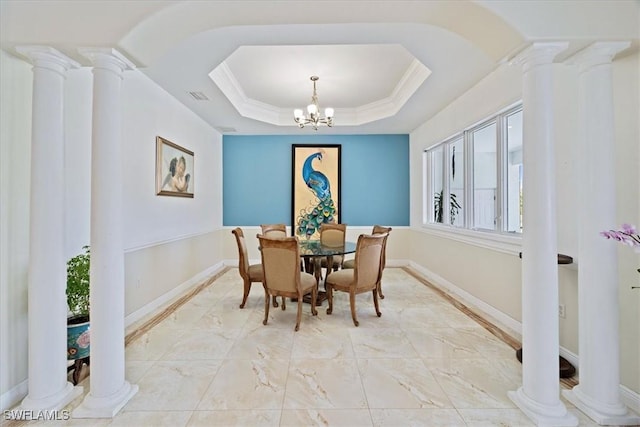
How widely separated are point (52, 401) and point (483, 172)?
182 inches

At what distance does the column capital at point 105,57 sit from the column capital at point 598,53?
2867 mm

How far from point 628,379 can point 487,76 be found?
2959 millimetres

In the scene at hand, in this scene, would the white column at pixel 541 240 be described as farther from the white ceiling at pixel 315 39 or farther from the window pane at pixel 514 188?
the window pane at pixel 514 188

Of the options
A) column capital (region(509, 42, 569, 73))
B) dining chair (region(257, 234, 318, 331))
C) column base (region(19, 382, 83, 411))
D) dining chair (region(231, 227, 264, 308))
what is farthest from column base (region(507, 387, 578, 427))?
column base (region(19, 382, 83, 411))

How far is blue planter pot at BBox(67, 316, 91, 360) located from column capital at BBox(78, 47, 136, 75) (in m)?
1.76

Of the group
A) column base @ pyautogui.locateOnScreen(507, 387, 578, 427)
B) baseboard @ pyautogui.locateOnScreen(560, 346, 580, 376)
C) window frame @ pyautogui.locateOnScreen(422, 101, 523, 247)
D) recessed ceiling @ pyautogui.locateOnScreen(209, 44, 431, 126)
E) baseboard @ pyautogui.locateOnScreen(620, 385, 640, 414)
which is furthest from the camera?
recessed ceiling @ pyautogui.locateOnScreen(209, 44, 431, 126)

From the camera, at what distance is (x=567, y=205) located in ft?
7.85

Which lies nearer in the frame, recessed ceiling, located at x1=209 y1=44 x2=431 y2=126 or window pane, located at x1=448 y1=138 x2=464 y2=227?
recessed ceiling, located at x1=209 y1=44 x2=431 y2=126

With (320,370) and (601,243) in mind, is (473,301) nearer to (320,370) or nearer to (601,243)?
(601,243)

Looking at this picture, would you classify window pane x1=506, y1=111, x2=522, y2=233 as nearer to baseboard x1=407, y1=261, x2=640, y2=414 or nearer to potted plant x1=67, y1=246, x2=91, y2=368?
baseboard x1=407, y1=261, x2=640, y2=414

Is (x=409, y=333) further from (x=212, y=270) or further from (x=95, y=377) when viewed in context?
(x=212, y=270)

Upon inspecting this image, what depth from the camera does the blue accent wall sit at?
6223 millimetres

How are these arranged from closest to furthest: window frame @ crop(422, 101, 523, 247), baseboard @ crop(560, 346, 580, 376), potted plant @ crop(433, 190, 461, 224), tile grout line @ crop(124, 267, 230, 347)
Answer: baseboard @ crop(560, 346, 580, 376) → tile grout line @ crop(124, 267, 230, 347) → window frame @ crop(422, 101, 523, 247) → potted plant @ crop(433, 190, 461, 224)

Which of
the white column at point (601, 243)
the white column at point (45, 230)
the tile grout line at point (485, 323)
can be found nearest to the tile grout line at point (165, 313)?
the white column at point (45, 230)
